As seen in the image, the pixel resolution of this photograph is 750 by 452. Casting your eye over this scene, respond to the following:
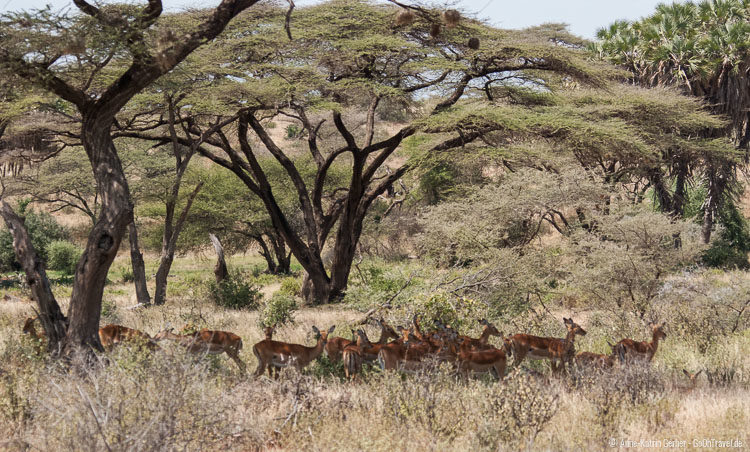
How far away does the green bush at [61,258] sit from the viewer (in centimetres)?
3050

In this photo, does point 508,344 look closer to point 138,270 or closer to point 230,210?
point 138,270

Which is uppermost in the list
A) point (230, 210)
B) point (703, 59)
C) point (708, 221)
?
point (703, 59)

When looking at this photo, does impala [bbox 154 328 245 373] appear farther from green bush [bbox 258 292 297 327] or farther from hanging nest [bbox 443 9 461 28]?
hanging nest [bbox 443 9 461 28]

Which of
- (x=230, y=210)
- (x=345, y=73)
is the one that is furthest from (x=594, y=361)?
(x=230, y=210)

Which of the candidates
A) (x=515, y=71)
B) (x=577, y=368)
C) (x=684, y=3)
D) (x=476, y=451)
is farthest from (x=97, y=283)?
(x=684, y=3)

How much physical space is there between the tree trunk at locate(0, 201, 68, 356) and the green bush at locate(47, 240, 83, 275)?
2373 cm

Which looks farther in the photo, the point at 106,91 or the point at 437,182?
the point at 437,182

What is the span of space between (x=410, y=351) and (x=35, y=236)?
29.2 meters

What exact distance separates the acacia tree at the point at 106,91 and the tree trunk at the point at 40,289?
0.01 meters

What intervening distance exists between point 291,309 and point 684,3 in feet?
76.1

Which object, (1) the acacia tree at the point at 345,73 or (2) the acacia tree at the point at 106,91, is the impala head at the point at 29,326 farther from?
(1) the acacia tree at the point at 345,73

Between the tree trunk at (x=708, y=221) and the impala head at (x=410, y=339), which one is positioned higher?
the impala head at (x=410, y=339)

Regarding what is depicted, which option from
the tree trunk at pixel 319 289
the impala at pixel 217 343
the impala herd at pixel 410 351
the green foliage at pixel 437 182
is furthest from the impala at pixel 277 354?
the green foliage at pixel 437 182

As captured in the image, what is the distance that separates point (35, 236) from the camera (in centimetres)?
3225
